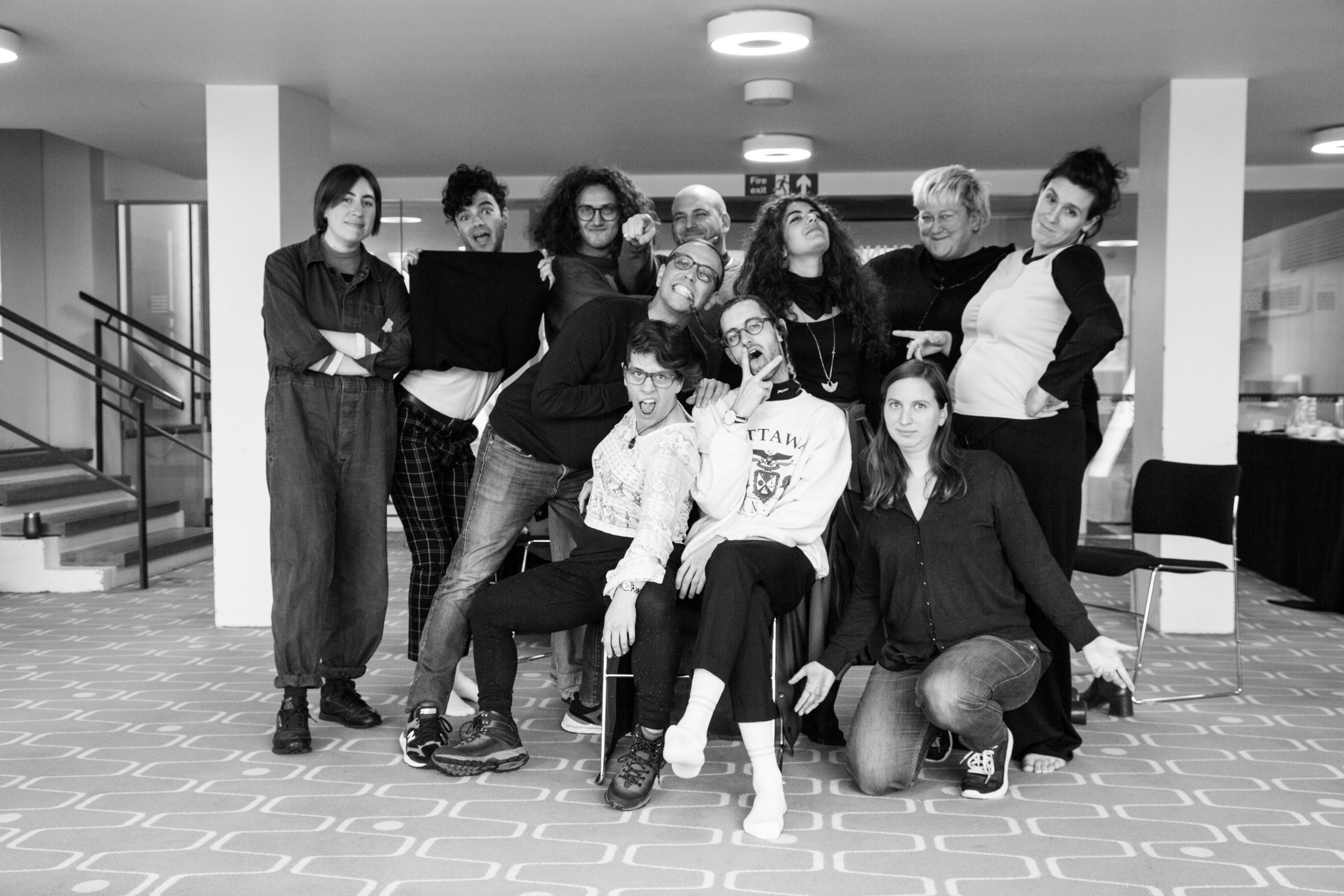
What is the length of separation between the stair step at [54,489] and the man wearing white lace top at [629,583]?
4.83 metres

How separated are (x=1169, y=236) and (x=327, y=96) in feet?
13.7

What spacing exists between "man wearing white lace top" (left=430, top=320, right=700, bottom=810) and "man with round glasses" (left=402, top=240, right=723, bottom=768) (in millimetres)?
109

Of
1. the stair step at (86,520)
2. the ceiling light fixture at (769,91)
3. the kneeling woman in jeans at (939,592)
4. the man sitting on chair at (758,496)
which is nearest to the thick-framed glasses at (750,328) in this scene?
the man sitting on chair at (758,496)

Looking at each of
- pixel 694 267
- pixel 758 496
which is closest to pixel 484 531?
pixel 758 496

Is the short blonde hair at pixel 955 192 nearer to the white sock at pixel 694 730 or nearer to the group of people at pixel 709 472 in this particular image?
the group of people at pixel 709 472

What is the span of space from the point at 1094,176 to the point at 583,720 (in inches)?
89.8

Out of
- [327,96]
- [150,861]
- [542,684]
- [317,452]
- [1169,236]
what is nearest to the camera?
[150,861]

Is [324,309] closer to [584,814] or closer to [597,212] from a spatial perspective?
[597,212]

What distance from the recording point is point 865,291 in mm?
3680

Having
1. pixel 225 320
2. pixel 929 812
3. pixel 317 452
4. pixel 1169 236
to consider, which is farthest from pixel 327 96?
pixel 929 812

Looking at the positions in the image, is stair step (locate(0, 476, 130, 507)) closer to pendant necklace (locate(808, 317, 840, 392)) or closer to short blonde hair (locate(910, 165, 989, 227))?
pendant necklace (locate(808, 317, 840, 392))

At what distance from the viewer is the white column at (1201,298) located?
5680 mm

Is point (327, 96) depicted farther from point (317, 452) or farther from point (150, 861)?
point (150, 861)

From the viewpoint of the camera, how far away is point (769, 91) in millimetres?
5809
